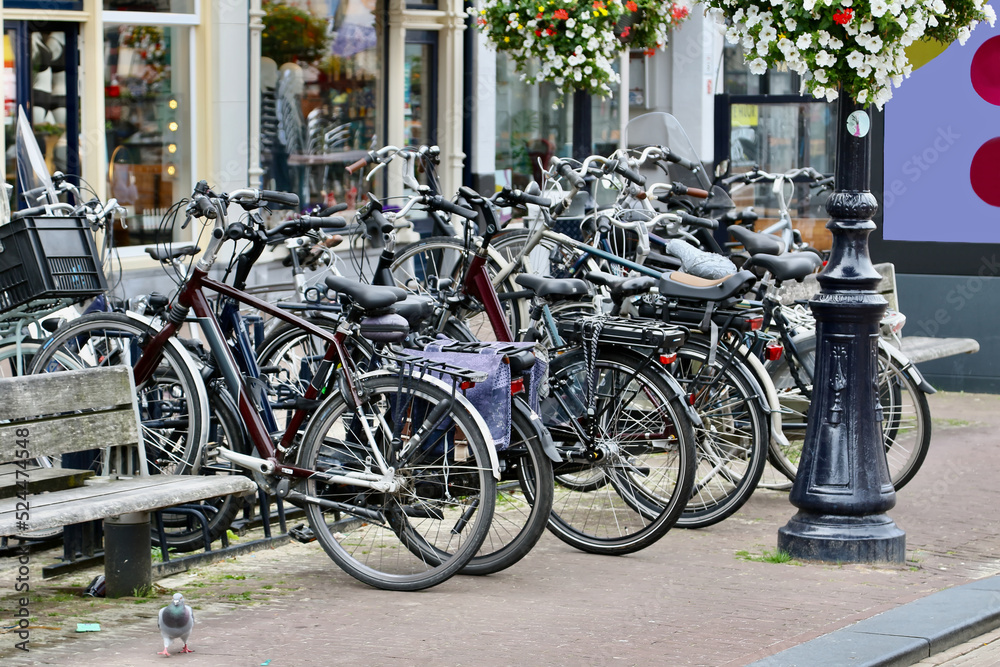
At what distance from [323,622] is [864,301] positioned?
100 inches

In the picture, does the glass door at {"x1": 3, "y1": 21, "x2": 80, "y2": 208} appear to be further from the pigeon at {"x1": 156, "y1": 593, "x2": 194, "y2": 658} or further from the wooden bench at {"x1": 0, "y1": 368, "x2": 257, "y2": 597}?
the pigeon at {"x1": 156, "y1": 593, "x2": 194, "y2": 658}

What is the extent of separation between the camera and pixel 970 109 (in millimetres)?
10625

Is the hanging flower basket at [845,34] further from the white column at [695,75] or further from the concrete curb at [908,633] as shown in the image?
the white column at [695,75]

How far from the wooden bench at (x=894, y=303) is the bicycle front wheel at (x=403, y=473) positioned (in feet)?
9.82

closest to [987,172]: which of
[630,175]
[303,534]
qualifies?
[630,175]

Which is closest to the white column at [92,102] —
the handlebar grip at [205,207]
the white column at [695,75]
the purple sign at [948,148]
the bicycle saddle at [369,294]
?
the handlebar grip at [205,207]

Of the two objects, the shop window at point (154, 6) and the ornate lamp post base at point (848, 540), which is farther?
the shop window at point (154, 6)

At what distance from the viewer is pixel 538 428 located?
5598mm

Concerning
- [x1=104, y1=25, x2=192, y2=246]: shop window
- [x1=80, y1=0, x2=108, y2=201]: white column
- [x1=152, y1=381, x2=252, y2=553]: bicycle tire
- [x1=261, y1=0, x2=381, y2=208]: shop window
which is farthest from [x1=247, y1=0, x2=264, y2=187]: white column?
[x1=152, y1=381, x2=252, y2=553]: bicycle tire

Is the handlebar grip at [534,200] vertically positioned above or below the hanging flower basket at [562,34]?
below

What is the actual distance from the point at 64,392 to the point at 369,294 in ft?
3.86

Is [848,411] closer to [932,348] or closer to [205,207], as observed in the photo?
[205,207]

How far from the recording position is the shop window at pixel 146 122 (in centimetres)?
1168

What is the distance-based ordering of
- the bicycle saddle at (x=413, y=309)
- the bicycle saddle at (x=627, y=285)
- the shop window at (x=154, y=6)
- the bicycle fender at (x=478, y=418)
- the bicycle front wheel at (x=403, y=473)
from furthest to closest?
the shop window at (x=154, y=6), the bicycle saddle at (x=627, y=285), the bicycle saddle at (x=413, y=309), the bicycle front wheel at (x=403, y=473), the bicycle fender at (x=478, y=418)
